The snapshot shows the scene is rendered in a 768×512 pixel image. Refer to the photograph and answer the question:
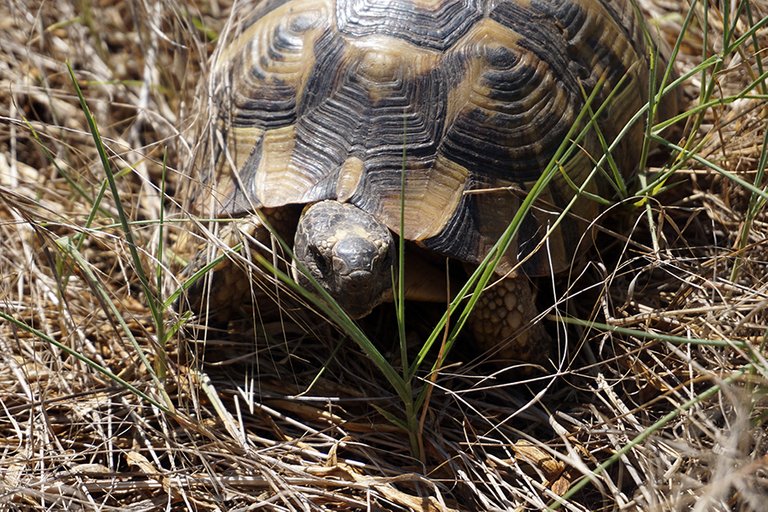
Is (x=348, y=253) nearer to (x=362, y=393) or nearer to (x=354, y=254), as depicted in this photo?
(x=354, y=254)

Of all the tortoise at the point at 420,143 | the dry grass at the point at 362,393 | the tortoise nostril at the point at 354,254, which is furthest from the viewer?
the tortoise at the point at 420,143

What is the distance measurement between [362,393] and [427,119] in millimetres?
920

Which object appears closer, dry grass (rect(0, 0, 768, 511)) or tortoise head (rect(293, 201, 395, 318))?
dry grass (rect(0, 0, 768, 511))

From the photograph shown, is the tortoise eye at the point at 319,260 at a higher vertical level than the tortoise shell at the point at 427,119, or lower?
lower

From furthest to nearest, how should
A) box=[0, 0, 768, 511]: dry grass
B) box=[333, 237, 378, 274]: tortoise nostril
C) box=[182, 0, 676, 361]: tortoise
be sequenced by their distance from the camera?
box=[182, 0, 676, 361]: tortoise, box=[333, 237, 378, 274]: tortoise nostril, box=[0, 0, 768, 511]: dry grass

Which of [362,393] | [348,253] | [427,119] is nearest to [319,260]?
[348,253]

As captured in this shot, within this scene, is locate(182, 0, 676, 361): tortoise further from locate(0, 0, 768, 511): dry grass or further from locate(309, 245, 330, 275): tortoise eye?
locate(0, 0, 768, 511): dry grass

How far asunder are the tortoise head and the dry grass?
0.27 metres

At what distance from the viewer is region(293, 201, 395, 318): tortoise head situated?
2.16 metres

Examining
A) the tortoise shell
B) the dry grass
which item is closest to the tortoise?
the tortoise shell

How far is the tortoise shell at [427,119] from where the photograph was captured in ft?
7.79

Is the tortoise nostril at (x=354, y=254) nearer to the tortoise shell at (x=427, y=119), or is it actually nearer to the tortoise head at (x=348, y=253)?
the tortoise head at (x=348, y=253)

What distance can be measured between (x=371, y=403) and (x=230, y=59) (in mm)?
1467

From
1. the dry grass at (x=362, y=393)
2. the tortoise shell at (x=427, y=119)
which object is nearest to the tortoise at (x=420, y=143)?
the tortoise shell at (x=427, y=119)
